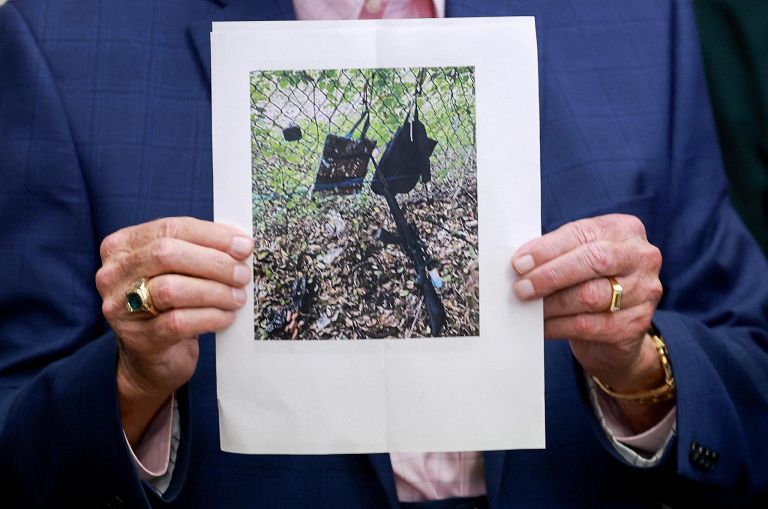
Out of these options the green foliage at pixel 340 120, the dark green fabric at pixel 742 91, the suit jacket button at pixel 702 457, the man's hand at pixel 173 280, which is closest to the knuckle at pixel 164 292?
the man's hand at pixel 173 280

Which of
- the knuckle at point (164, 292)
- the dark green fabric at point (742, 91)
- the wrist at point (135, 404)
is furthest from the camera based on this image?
the dark green fabric at point (742, 91)

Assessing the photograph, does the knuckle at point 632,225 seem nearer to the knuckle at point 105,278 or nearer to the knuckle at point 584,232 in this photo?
the knuckle at point 584,232

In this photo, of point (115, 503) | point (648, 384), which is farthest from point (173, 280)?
point (648, 384)

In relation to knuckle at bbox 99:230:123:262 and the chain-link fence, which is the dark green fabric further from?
knuckle at bbox 99:230:123:262

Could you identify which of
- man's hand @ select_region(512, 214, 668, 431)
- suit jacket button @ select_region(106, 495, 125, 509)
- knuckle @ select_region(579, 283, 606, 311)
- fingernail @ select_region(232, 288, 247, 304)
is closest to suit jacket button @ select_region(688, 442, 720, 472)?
man's hand @ select_region(512, 214, 668, 431)

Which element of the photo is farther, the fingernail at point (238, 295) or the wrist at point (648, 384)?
the wrist at point (648, 384)

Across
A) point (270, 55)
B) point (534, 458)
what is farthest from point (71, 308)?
point (534, 458)

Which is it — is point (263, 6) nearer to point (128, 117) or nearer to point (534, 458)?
point (128, 117)
